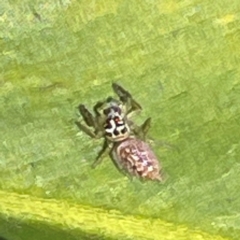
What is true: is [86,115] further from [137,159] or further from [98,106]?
[137,159]

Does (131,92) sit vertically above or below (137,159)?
above

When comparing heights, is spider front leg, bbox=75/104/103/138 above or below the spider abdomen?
above

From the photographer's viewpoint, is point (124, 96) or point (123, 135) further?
point (123, 135)

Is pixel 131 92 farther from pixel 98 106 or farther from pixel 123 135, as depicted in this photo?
pixel 123 135

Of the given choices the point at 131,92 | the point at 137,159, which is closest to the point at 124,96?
the point at 131,92

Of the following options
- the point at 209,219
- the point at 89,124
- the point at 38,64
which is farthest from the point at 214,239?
the point at 38,64

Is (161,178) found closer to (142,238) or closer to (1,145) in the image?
(142,238)
